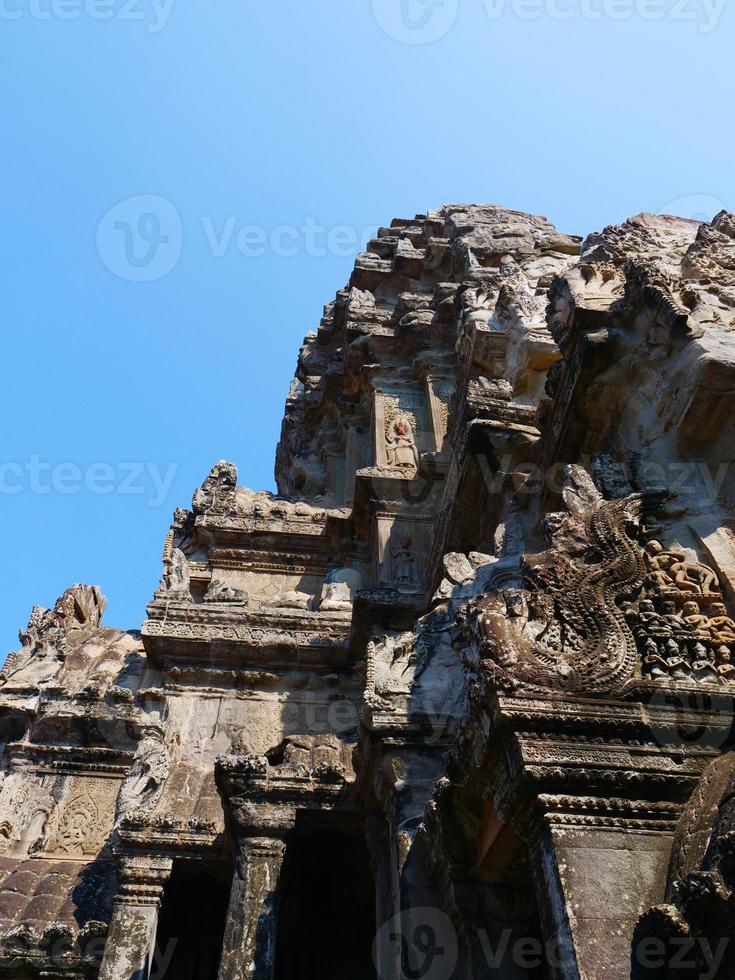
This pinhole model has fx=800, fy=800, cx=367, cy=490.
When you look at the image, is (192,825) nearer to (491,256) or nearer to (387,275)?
(491,256)

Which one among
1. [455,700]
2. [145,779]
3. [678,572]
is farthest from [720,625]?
[145,779]

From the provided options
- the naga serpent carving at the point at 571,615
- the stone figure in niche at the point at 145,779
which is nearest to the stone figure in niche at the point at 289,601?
the stone figure in niche at the point at 145,779

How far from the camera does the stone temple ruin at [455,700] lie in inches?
160

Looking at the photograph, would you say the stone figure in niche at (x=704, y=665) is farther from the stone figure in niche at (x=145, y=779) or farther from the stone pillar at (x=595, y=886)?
the stone figure in niche at (x=145, y=779)

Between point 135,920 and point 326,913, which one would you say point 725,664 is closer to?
point 135,920

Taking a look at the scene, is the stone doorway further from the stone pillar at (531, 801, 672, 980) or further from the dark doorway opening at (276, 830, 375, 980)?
the stone pillar at (531, 801, 672, 980)

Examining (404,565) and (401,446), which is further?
(401,446)

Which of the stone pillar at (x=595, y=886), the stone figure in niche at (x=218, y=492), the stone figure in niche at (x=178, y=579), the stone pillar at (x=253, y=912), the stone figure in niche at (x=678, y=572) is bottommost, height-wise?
the stone pillar at (x=595, y=886)

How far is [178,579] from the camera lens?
43.1ft

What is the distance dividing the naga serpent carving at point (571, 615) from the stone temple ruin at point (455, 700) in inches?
0.7

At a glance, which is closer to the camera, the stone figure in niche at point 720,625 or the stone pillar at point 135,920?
the stone figure in niche at point 720,625

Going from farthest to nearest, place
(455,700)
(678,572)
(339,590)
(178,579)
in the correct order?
(339,590) → (178,579) → (455,700) → (678,572)

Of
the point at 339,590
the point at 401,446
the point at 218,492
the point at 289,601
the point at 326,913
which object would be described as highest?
the point at 401,446

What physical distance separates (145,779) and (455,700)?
14.3 ft
